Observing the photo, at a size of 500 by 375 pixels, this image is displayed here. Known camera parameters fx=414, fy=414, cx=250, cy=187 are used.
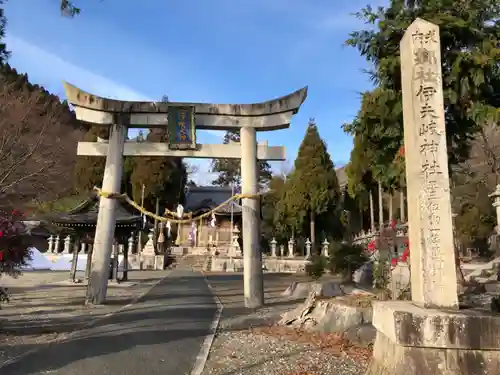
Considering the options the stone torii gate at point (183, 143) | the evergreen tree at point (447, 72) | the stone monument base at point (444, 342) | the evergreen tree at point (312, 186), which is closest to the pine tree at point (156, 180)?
the evergreen tree at point (312, 186)

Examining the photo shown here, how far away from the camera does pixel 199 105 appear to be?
1145 centimetres

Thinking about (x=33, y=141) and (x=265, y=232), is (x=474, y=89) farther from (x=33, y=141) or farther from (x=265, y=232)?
(x=265, y=232)

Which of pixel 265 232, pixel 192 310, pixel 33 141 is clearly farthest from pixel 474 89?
pixel 265 232

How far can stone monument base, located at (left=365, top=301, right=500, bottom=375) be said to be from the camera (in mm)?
3832

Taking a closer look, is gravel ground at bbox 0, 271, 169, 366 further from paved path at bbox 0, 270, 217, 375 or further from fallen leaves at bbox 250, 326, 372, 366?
fallen leaves at bbox 250, 326, 372, 366

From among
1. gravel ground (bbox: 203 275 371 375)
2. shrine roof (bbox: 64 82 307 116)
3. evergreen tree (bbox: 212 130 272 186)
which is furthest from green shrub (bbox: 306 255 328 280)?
evergreen tree (bbox: 212 130 272 186)

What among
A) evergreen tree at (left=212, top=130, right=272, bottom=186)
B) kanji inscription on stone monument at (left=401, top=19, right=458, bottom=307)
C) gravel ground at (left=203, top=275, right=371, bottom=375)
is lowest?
gravel ground at (left=203, top=275, right=371, bottom=375)

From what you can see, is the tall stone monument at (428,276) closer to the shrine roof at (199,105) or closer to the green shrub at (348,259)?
the shrine roof at (199,105)

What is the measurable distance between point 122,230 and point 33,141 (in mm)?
5874

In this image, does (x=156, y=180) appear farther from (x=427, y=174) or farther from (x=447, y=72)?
(x=427, y=174)

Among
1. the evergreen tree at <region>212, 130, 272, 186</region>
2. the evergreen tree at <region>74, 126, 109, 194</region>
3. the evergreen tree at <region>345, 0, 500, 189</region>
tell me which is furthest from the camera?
the evergreen tree at <region>212, 130, 272, 186</region>

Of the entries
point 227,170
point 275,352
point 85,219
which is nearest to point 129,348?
point 275,352

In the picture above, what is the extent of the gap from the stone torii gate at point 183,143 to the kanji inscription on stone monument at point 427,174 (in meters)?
6.42

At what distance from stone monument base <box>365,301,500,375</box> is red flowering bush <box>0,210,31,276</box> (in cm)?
618
